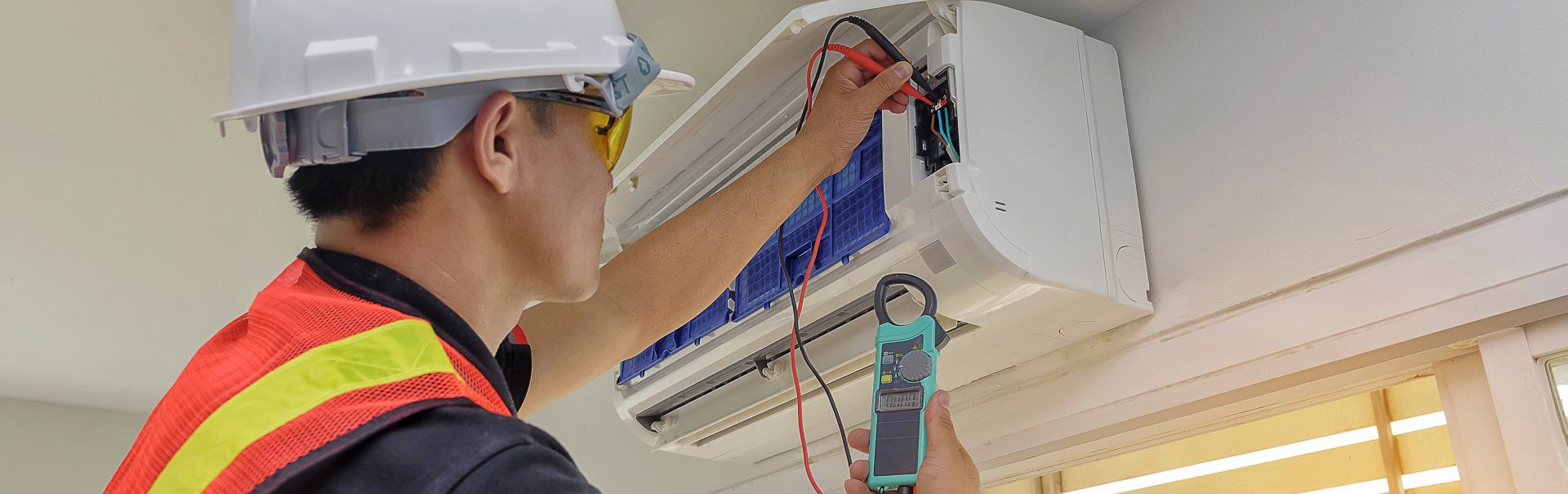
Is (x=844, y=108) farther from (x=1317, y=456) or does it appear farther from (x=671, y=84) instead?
(x=1317, y=456)

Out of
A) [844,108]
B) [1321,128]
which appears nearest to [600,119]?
[844,108]

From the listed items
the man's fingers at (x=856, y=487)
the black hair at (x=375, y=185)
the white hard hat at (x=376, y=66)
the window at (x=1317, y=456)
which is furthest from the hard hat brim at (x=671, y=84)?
the window at (x=1317, y=456)

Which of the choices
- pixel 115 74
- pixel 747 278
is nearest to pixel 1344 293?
pixel 747 278

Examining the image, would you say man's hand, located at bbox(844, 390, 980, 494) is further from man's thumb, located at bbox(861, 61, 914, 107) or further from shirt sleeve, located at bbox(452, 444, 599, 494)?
man's thumb, located at bbox(861, 61, 914, 107)

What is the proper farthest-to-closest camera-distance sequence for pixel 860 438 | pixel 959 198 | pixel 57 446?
pixel 57 446
pixel 959 198
pixel 860 438

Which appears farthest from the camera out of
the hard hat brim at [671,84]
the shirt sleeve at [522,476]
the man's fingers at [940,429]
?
the hard hat brim at [671,84]

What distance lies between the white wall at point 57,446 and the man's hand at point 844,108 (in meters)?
3.80

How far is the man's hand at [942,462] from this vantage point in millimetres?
856

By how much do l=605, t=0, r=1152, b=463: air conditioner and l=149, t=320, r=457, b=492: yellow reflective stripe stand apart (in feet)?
2.72

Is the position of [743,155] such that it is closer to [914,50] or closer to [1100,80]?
[914,50]

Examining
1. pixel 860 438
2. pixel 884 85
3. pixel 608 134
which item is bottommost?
pixel 860 438

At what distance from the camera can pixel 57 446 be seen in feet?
13.3

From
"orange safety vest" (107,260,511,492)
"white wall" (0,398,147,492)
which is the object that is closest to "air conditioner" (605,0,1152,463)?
"orange safety vest" (107,260,511,492)

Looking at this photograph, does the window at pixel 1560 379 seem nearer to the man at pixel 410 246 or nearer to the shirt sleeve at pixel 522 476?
the man at pixel 410 246
